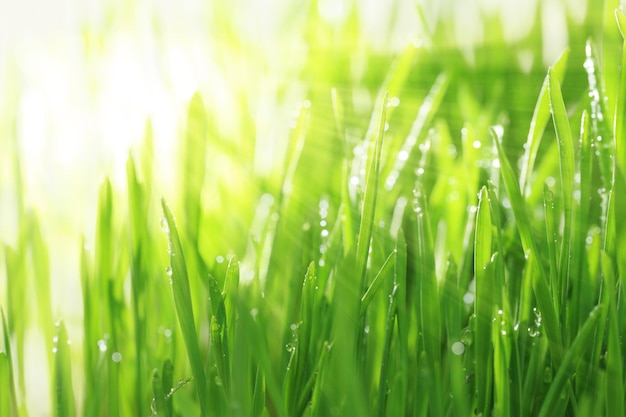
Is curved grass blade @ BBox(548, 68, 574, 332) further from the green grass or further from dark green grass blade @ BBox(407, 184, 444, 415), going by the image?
dark green grass blade @ BBox(407, 184, 444, 415)

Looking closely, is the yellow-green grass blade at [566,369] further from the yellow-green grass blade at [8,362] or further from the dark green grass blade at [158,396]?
the yellow-green grass blade at [8,362]

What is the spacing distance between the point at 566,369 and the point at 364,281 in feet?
0.64

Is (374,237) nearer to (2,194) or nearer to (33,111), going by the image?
(2,194)

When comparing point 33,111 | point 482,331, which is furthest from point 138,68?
point 482,331

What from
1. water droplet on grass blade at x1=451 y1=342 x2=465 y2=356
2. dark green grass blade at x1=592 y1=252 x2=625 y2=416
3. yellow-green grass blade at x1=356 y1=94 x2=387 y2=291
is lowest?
dark green grass blade at x1=592 y1=252 x2=625 y2=416

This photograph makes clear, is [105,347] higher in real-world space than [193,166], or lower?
lower

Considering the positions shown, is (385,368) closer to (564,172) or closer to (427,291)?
(427,291)

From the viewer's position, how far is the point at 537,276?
2.10ft

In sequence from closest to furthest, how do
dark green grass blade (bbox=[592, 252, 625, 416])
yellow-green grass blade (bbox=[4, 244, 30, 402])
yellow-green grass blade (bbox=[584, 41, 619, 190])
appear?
dark green grass blade (bbox=[592, 252, 625, 416]), yellow-green grass blade (bbox=[584, 41, 619, 190]), yellow-green grass blade (bbox=[4, 244, 30, 402])

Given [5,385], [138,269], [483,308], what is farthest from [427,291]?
[5,385]

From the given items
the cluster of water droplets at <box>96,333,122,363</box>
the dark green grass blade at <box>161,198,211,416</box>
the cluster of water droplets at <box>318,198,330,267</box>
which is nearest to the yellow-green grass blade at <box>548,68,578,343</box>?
the cluster of water droplets at <box>318,198,330,267</box>

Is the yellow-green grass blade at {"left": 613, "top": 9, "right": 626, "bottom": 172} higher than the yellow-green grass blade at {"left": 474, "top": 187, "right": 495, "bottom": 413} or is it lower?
higher

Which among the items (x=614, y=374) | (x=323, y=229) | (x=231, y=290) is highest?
(x=323, y=229)

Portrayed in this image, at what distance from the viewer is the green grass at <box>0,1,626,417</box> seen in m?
0.64
